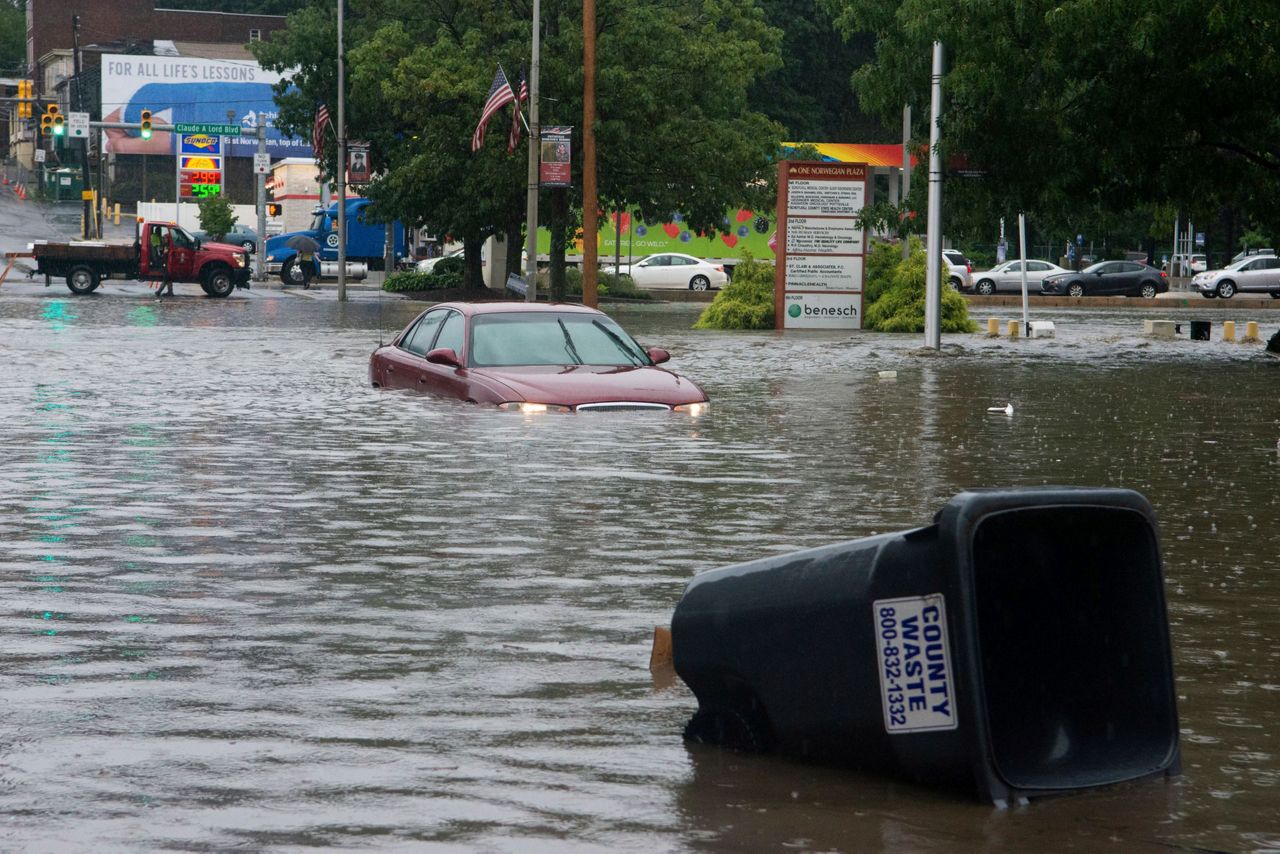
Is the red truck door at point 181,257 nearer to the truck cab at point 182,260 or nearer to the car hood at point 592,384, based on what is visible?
the truck cab at point 182,260

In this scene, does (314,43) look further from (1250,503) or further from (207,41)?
(207,41)

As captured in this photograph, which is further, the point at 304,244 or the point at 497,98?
the point at 304,244

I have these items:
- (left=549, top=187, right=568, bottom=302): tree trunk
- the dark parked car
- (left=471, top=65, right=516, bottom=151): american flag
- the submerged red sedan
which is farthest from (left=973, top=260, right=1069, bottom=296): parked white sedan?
the submerged red sedan

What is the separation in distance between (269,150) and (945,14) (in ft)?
323

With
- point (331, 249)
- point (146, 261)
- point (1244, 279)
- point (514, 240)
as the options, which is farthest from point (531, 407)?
point (331, 249)

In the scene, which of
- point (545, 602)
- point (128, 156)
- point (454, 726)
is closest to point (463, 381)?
point (545, 602)

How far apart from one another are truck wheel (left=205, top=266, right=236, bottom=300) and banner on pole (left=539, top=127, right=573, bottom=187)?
15.6 metres

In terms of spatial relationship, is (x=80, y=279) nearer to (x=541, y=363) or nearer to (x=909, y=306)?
(x=909, y=306)

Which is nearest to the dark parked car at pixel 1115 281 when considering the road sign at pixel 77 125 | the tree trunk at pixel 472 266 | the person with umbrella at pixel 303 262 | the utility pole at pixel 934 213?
the tree trunk at pixel 472 266

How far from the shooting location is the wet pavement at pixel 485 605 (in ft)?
15.7

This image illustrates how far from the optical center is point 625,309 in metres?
50.3

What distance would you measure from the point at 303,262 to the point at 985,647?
63.4 meters

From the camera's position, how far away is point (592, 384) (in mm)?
15984

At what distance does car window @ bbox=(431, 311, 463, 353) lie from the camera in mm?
16969
